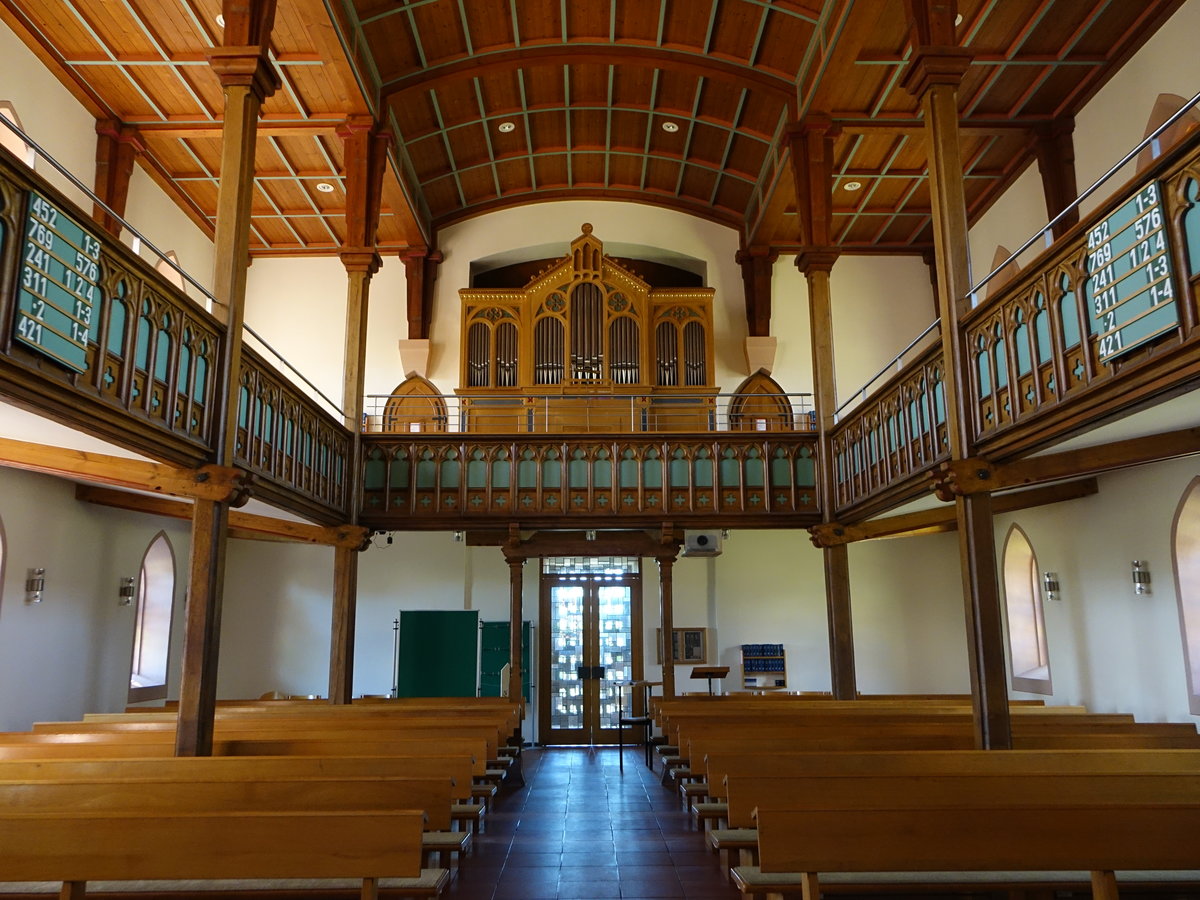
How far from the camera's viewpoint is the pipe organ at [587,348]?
1482 cm

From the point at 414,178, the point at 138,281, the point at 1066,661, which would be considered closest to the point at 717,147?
the point at 414,178

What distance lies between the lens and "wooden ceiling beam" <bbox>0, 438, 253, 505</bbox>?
7207mm

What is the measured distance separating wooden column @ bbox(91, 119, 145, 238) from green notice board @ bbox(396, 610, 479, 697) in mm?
7486

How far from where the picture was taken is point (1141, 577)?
32.7ft

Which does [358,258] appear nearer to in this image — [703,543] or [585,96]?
[585,96]

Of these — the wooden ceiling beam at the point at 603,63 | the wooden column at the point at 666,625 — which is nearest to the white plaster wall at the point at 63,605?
the wooden ceiling beam at the point at 603,63

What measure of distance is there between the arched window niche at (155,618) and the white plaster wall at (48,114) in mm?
5047

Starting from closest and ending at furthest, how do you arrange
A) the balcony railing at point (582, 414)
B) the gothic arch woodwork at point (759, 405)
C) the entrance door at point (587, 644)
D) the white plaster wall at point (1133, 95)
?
the white plaster wall at point (1133, 95)
the balcony railing at point (582, 414)
the entrance door at point (587, 644)
the gothic arch woodwork at point (759, 405)

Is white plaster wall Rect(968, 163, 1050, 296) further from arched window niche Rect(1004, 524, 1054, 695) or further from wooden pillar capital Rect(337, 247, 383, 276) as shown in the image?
wooden pillar capital Rect(337, 247, 383, 276)

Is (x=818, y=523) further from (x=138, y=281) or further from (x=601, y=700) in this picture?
(x=138, y=281)

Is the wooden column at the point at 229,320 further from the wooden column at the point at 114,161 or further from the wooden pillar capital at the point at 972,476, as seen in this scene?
the wooden pillar capital at the point at 972,476

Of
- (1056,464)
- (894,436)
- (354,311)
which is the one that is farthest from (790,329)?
(1056,464)

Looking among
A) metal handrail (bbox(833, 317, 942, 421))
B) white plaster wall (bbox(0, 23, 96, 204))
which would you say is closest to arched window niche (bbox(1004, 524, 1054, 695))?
metal handrail (bbox(833, 317, 942, 421))

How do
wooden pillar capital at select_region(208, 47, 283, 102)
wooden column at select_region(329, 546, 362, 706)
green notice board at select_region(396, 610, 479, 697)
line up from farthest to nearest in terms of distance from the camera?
green notice board at select_region(396, 610, 479, 697) → wooden column at select_region(329, 546, 362, 706) → wooden pillar capital at select_region(208, 47, 283, 102)
